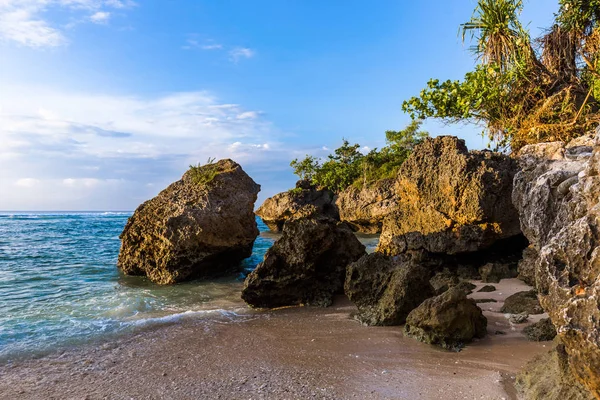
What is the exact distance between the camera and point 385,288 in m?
7.65

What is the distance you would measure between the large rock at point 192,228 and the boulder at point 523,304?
26.3ft

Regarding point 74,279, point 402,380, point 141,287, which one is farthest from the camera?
point 74,279

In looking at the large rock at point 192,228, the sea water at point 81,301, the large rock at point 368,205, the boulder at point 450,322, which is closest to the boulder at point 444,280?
the boulder at point 450,322

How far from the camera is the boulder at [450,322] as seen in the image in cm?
582

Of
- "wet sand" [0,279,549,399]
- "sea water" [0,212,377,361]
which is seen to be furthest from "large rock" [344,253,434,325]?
"sea water" [0,212,377,361]

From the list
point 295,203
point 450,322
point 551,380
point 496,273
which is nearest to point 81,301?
point 450,322

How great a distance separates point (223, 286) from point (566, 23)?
13.5 meters

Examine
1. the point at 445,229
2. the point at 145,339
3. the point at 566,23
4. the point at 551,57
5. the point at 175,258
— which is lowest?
the point at 145,339

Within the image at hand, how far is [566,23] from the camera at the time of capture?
43.1 ft

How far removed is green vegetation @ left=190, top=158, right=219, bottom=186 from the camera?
1310cm

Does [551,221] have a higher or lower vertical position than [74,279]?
higher

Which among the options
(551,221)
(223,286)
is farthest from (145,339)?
(551,221)

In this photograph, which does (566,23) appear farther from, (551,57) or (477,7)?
(477,7)

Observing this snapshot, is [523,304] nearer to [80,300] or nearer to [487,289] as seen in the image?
[487,289]
